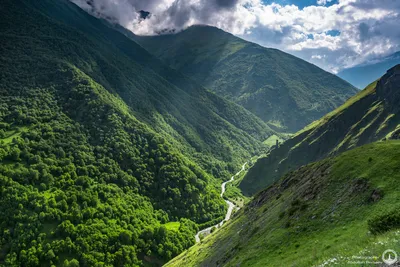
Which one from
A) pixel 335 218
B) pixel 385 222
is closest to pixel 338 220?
pixel 335 218

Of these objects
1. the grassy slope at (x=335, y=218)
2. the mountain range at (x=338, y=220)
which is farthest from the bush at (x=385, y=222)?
the grassy slope at (x=335, y=218)

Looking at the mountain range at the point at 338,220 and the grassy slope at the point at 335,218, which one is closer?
the mountain range at the point at 338,220

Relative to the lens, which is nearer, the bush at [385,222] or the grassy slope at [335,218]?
the bush at [385,222]

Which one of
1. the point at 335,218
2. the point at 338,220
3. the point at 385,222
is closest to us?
the point at 385,222

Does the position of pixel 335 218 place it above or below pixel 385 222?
below

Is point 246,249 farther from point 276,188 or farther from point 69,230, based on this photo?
point 69,230

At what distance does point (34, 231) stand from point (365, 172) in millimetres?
170695

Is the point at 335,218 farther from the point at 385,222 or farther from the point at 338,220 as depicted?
the point at 385,222

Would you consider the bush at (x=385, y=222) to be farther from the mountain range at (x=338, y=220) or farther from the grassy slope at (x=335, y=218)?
the grassy slope at (x=335, y=218)

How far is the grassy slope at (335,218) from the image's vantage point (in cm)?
4397

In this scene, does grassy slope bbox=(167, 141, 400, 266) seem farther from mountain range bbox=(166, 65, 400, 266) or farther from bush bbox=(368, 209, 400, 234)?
bush bbox=(368, 209, 400, 234)

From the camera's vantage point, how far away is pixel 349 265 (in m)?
36.2

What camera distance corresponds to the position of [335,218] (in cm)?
5588

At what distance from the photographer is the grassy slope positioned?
43972mm
